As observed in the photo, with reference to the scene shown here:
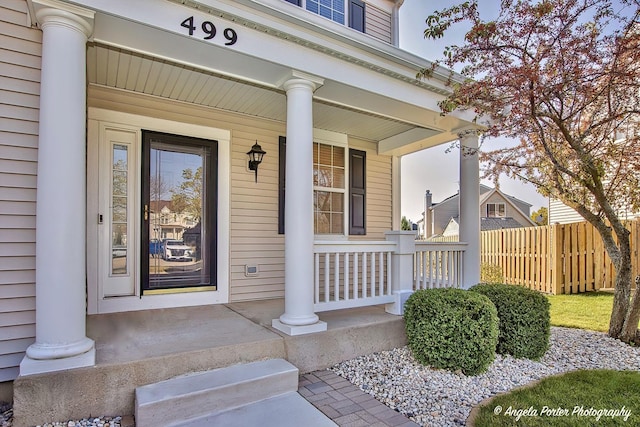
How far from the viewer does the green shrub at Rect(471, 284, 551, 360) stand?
3.84 meters

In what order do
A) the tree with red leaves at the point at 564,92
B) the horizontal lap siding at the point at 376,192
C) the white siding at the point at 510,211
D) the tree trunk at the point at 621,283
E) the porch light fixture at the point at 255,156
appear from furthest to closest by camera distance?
the white siding at the point at 510,211 < the horizontal lap siding at the point at 376,192 < the porch light fixture at the point at 255,156 < the tree trunk at the point at 621,283 < the tree with red leaves at the point at 564,92

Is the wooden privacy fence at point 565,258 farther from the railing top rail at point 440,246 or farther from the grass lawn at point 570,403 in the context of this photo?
the grass lawn at point 570,403

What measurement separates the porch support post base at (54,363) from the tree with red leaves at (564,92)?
4.03 metres

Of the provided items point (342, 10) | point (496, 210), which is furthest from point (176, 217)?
point (496, 210)

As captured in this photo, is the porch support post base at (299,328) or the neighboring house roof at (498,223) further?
the neighboring house roof at (498,223)

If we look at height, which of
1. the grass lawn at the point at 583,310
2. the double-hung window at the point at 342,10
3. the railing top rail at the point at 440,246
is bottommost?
the grass lawn at the point at 583,310

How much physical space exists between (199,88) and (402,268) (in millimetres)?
3163

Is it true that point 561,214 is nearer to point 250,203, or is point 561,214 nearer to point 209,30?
point 250,203

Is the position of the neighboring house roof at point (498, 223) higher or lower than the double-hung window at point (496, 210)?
lower

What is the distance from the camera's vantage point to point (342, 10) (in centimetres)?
556

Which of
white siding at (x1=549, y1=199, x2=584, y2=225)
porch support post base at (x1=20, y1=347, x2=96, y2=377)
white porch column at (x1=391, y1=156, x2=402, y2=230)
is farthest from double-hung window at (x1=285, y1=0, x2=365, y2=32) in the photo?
white siding at (x1=549, y1=199, x2=584, y2=225)

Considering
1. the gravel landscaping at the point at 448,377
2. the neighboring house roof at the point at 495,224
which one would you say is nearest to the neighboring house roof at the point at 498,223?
the neighboring house roof at the point at 495,224

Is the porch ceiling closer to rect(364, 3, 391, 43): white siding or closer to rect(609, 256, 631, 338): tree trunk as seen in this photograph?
rect(364, 3, 391, 43): white siding

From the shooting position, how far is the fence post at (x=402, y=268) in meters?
4.36
